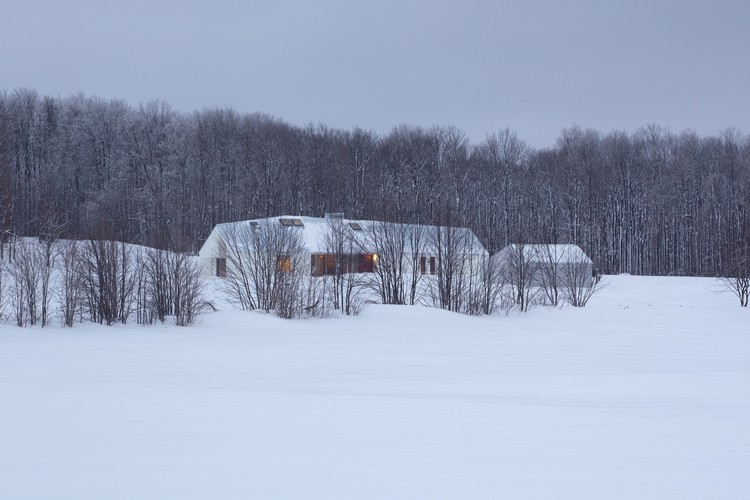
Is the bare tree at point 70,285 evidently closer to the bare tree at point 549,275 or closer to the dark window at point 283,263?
the dark window at point 283,263

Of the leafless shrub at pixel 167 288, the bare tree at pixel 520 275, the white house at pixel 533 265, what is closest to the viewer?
the leafless shrub at pixel 167 288

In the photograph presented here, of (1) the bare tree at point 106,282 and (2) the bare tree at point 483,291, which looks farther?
(2) the bare tree at point 483,291

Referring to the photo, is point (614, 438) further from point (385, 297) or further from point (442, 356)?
point (385, 297)

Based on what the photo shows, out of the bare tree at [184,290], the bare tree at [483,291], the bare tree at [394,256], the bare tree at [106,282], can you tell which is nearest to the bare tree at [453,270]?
the bare tree at [483,291]

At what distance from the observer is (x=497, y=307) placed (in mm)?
28156

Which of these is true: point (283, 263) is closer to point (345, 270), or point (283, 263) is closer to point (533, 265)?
point (345, 270)

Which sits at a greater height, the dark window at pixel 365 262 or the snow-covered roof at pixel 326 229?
the snow-covered roof at pixel 326 229

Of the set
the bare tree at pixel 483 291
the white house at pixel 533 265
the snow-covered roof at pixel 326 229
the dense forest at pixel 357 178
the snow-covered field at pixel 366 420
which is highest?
the dense forest at pixel 357 178

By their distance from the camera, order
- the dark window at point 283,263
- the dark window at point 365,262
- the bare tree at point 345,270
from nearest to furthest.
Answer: the dark window at point 283,263
the bare tree at point 345,270
the dark window at point 365,262

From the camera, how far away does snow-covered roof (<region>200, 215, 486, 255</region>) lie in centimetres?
3062

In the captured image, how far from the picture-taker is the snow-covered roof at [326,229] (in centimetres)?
3062

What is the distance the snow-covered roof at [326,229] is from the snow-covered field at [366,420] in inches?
522

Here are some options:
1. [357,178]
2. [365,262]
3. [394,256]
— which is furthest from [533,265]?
[357,178]

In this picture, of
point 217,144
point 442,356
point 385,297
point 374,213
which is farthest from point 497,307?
point 217,144
